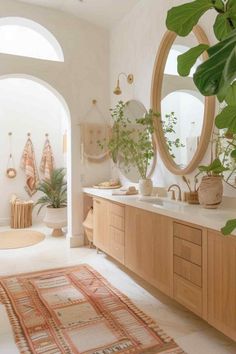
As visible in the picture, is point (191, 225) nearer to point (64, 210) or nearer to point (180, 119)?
point (180, 119)

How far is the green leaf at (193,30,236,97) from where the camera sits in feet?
1.91

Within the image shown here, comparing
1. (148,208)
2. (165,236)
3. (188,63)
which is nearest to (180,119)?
(148,208)

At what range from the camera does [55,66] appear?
149 inches

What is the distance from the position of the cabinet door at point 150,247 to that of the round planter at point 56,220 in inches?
79.1

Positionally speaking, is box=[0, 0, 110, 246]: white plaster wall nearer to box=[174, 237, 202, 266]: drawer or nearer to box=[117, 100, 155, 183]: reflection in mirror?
box=[117, 100, 155, 183]: reflection in mirror

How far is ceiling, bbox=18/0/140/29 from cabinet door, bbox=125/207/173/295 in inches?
97.7

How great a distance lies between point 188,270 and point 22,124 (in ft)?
15.1

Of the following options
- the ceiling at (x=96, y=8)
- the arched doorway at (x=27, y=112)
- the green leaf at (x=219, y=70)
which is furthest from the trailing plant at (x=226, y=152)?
the arched doorway at (x=27, y=112)

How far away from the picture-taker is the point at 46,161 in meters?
5.71

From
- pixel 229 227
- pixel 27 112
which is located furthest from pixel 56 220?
pixel 229 227

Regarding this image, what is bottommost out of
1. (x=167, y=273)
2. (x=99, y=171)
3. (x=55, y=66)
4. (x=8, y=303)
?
(x=8, y=303)

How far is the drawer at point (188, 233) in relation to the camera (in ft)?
6.16

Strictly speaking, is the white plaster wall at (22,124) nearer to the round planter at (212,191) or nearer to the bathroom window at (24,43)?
the bathroom window at (24,43)

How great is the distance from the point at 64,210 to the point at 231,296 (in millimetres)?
3415
